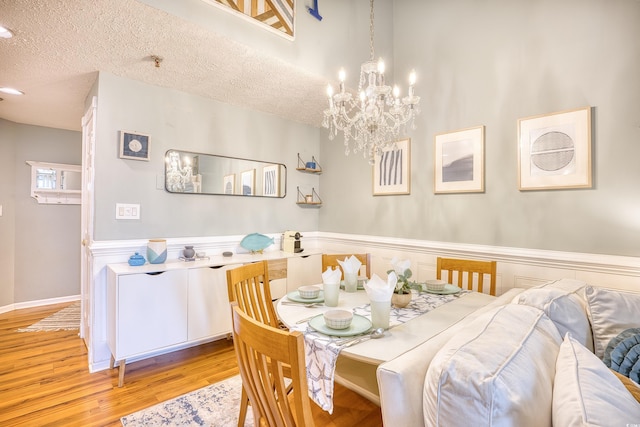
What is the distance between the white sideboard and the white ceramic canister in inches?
2.7

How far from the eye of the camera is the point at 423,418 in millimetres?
870

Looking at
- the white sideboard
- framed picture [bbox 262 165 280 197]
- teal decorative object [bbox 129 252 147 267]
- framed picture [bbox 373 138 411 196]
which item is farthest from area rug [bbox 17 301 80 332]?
framed picture [bbox 373 138 411 196]

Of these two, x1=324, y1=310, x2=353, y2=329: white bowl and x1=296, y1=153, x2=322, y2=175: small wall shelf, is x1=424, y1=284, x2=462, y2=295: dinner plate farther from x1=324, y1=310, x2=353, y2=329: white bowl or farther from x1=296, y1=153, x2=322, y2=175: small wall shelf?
x1=296, y1=153, x2=322, y2=175: small wall shelf

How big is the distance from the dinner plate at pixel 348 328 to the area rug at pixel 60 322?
128 inches

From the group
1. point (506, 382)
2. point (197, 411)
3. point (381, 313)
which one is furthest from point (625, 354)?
point (197, 411)

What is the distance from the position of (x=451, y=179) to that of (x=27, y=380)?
3695mm

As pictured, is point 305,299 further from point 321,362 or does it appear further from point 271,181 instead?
point 271,181

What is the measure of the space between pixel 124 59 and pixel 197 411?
2.54m

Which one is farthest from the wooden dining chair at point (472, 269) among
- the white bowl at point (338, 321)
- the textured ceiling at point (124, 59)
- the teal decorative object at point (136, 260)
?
the teal decorative object at point (136, 260)

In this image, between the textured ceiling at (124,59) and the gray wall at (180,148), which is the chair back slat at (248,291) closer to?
the gray wall at (180,148)

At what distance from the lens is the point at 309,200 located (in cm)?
388

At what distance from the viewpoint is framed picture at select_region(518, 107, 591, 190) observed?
201 centimetres

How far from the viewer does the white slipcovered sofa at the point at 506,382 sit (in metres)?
0.72

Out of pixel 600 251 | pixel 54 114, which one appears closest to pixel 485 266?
pixel 600 251
